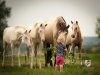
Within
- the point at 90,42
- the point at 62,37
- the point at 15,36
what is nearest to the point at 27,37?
the point at 15,36

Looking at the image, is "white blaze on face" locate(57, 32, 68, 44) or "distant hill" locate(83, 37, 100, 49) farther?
"distant hill" locate(83, 37, 100, 49)

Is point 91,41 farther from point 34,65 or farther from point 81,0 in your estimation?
point 34,65

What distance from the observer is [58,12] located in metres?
6.71

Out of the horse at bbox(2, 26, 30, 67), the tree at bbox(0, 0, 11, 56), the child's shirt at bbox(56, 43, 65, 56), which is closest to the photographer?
the child's shirt at bbox(56, 43, 65, 56)

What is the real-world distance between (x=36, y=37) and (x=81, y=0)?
1.41 meters

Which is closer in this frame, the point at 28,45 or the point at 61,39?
the point at 61,39

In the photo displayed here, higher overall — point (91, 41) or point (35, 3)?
point (35, 3)

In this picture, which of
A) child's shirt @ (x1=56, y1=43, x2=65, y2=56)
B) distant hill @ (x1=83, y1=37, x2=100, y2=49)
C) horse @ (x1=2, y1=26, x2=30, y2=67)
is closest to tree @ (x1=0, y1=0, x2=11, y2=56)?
horse @ (x1=2, y1=26, x2=30, y2=67)

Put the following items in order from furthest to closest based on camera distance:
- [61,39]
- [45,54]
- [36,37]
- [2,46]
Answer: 1. [2,46]
2. [45,54]
3. [36,37]
4. [61,39]

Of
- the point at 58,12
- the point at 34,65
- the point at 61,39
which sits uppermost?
the point at 58,12

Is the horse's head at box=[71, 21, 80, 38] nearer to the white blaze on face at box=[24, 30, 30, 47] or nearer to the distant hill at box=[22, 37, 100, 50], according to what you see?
the distant hill at box=[22, 37, 100, 50]

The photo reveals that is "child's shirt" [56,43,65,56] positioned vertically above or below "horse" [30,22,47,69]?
below

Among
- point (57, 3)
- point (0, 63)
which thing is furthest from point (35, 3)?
point (0, 63)

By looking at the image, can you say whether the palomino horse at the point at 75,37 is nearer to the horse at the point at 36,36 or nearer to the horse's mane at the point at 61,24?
the horse's mane at the point at 61,24
